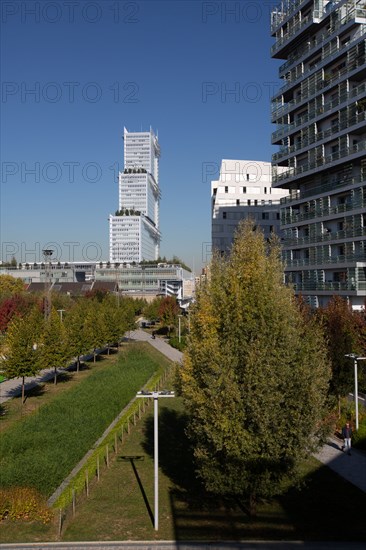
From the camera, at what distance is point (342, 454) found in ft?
71.6

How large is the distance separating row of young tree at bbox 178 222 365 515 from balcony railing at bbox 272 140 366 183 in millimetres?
26440

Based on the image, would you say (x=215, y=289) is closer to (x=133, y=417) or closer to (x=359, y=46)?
(x=133, y=417)

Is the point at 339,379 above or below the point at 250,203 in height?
below

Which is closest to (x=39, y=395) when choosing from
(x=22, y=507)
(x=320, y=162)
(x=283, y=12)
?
(x=22, y=507)

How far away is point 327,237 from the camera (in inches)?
1687

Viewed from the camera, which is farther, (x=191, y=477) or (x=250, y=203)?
(x=250, y=203)

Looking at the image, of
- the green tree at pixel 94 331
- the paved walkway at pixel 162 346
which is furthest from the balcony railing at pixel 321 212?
the green tree at pixel 94 331

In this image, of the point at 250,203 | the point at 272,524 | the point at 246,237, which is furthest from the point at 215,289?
the point at 250,203

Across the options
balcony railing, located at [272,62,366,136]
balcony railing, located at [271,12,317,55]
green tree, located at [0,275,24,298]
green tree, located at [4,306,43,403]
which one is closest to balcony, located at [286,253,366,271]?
balcony railing, located at [272,62,366,136]

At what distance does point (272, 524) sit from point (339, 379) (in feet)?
42.2

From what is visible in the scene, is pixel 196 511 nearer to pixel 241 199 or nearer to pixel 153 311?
pixel 241 199

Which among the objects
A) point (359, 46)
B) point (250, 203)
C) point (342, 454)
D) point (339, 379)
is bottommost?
point (342, 454)

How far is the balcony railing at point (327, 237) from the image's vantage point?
127 feet

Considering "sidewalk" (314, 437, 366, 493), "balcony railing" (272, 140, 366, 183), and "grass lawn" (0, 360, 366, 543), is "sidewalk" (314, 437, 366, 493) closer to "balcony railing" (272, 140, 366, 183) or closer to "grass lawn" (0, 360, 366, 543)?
"grass lawn" (0, 360, 366, 543)
